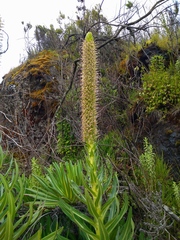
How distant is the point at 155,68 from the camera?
6.25 metres

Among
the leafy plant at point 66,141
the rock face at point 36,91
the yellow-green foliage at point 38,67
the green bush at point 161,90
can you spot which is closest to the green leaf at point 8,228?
the green bush at point 161,90

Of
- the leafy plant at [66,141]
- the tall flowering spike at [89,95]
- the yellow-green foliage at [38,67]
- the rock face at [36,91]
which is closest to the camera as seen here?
the tall flowering spike at [89,95]

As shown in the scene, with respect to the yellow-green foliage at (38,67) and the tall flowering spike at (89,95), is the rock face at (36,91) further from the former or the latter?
the tall flowering spike at (89,95)

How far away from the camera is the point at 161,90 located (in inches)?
216

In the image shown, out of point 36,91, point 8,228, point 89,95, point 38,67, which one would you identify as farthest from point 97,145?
point 38,67

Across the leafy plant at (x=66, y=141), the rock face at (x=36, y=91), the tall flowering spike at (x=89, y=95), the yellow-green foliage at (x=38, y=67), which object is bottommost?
the leafy plant at (x=66, y=141)

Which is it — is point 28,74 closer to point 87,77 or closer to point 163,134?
point 163,134

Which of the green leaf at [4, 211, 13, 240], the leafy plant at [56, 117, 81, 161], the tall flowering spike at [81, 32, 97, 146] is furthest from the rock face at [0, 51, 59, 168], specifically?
the green leaf at [4, 211, 13, 240]

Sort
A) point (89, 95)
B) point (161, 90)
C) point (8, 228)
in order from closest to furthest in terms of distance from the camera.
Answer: point (8, 228)
point (89, 95)
point (161, 90)

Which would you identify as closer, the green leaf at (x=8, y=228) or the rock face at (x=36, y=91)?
the green leaf at (x=8, y=228)

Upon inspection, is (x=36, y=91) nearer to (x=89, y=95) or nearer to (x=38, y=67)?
(x=38, y=67)

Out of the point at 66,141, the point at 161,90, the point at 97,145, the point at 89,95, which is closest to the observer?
the point at 89,95

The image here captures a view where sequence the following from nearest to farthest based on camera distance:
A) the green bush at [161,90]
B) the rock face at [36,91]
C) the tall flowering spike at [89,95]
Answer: the tall flowering spike at [89,95] → the green bush at [161,90] → the rock face at [36,91]

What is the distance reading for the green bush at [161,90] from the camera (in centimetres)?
542
